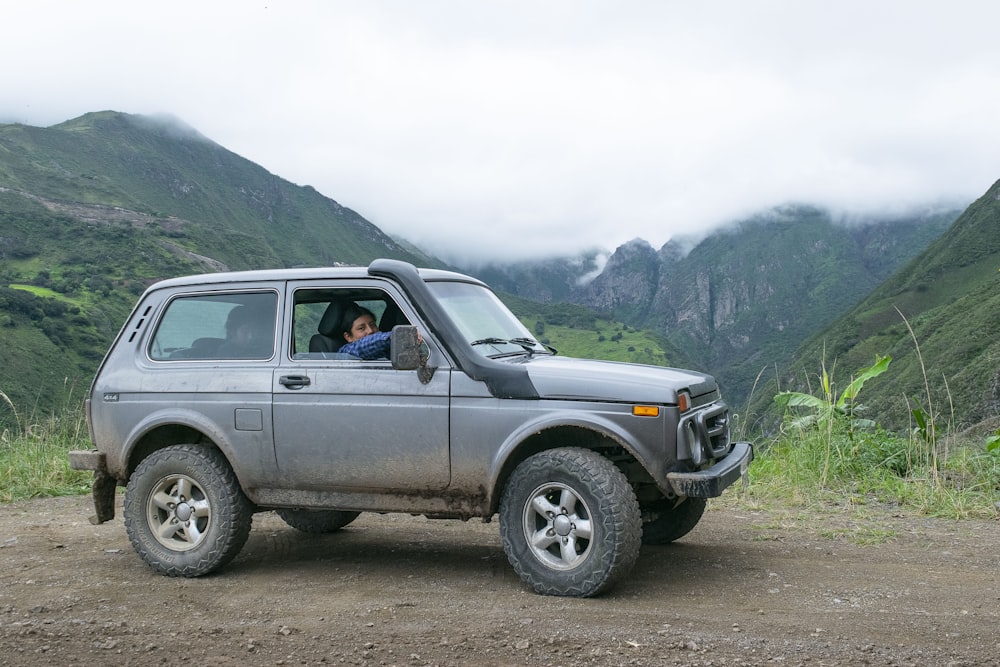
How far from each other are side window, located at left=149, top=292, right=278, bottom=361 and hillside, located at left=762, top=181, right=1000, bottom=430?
5004mm

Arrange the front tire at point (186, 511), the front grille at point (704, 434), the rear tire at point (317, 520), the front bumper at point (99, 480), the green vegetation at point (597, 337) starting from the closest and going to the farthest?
the front grille at point (704, 434) → the front tire at point (186, 511) → the front bumper at point (99, 480) → the rear tire at point (317, 520) → the green vegetation at point (597, 337)

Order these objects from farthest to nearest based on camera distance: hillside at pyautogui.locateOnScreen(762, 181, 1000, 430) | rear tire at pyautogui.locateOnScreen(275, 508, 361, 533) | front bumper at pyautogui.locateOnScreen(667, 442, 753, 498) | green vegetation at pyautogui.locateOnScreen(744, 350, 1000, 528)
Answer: hillside at pyautogui.locateOnScreen(762, 181, 1000, 430) → green vegetation at pyautogui.locateOnScreen(744, 350, 1000, 528) → rear tire at pyautogui.locateOnScreen(275, 508, 361, 533) → front bumper at pyautogui.locateOnScreen(667, 442, 753, 498)

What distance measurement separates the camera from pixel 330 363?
561 cm

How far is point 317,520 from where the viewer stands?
279 inches

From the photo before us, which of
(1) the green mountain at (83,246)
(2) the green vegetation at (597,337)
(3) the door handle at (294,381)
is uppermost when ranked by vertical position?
(1) the green mountain at (83,246)

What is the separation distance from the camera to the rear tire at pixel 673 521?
6.12 metres

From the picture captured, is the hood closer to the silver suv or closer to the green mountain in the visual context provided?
the silver suv

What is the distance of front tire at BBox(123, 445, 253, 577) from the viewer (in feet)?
18.7

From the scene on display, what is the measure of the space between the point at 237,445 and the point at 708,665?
3219mm

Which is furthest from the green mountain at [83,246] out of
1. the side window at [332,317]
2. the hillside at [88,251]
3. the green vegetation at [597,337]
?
the green vegetation at [597,337]

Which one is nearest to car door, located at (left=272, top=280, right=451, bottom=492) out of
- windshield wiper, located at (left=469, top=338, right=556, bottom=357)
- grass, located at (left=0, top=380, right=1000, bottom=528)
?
windshield wiper, located at (left=469, top=338, right=556, bottom=357)

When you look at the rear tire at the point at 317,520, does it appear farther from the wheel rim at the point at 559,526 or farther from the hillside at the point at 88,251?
the hillside at the point at 88,251

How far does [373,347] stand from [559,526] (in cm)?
157

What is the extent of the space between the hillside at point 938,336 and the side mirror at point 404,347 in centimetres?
429
